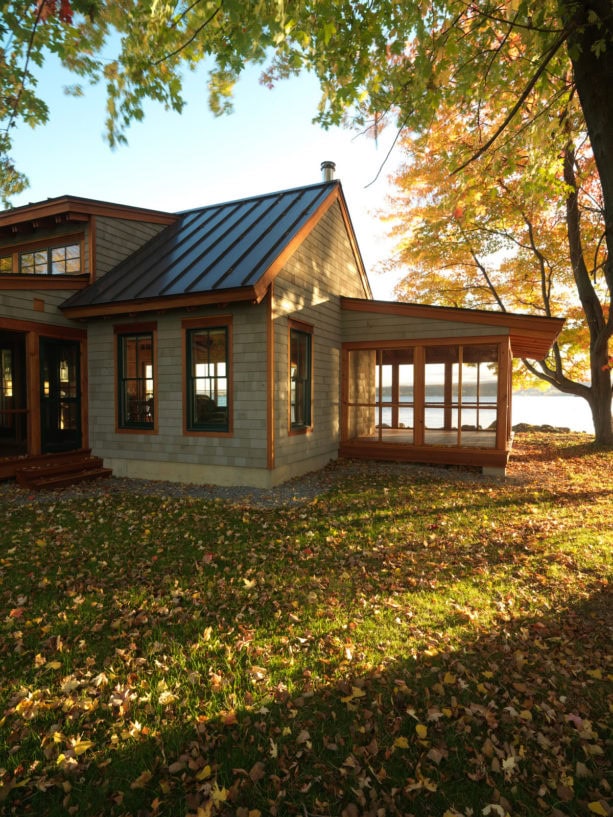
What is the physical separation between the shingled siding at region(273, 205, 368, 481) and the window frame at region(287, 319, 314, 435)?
110 millimetres

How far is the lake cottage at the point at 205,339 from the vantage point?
8.55 m

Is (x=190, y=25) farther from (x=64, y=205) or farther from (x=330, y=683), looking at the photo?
(x=64, y=205)

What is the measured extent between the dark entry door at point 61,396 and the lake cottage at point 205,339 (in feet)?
0.10

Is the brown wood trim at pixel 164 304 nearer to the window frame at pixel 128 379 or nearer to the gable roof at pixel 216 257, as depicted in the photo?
the gable roof at pixel 216 257

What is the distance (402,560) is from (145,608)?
9.25 feet

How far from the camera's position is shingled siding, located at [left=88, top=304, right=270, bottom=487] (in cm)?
843

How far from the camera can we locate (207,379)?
898 centimetres

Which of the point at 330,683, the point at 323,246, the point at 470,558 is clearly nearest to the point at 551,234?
the point at 323,246

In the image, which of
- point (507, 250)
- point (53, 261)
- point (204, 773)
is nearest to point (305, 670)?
point (204, 773)

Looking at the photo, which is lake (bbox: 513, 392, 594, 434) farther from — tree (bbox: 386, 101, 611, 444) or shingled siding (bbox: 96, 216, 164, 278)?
shingled siding (bbox: 96, 216, 164, 278)

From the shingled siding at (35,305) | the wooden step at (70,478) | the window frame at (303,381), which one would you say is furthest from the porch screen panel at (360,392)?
the shingled siding at (35,305)

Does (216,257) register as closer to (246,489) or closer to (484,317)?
(246,489)

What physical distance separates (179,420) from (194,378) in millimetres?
939

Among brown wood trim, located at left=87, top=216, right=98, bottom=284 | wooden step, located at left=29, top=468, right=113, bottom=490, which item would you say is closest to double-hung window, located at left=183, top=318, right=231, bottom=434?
wooden step, located at left=29, top=468, right=113, bottom=490
